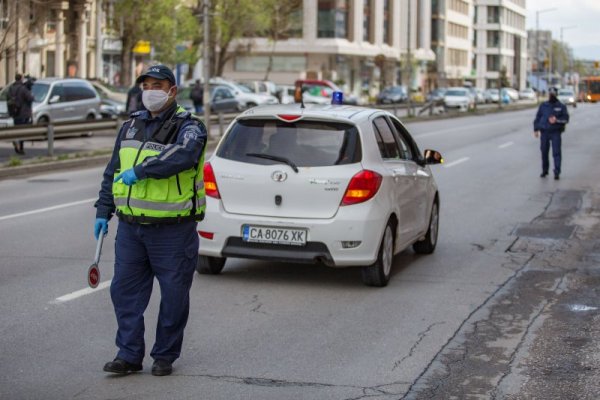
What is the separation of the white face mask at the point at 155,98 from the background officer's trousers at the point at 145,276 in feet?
2.17

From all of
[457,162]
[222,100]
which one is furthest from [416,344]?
[222,100]

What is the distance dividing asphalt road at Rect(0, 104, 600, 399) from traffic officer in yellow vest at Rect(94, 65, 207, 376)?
0.92 ft

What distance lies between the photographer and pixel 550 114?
21.8 m

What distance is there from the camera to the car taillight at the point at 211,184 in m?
10.1

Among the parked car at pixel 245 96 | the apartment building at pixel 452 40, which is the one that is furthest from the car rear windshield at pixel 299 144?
the apartment building at pixel 452 40

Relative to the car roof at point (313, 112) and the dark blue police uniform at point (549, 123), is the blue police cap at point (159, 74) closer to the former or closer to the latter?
the car roof at point (313, 112)

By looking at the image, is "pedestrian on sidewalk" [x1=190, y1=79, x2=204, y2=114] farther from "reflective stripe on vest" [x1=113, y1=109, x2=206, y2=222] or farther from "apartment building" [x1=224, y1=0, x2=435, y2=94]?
"apartment building" [x1=224, y1=0, x2=435, y2=94]

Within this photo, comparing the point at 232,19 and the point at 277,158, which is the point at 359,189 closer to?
the point at 277,158

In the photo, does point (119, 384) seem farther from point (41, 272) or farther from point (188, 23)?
point (188, 23)

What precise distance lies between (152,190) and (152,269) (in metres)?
0.48

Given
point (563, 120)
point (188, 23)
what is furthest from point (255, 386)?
point (188, 23)

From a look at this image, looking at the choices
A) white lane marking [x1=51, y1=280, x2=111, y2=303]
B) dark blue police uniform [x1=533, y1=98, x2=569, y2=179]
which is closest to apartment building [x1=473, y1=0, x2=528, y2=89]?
dark blue police uniform [x1=533, y1=98, x2=569, y2=179]

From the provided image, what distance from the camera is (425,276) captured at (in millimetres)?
10844

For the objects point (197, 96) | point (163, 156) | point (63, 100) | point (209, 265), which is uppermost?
point (197, 96)
